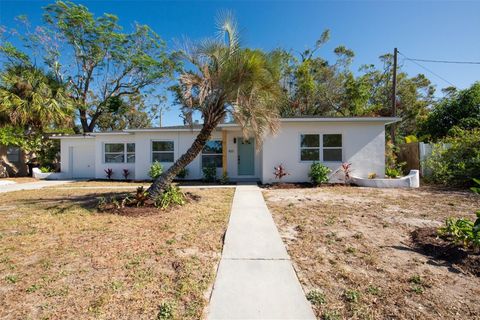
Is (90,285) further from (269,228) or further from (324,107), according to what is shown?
(324,107)

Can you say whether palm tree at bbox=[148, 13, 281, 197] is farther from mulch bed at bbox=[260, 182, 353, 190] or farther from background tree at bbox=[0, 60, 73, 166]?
background tree at bbox=[0, 60, 73, 166]

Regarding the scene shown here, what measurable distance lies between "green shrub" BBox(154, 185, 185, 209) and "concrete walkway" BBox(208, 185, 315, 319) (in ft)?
8.24

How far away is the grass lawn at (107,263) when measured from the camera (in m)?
2.40

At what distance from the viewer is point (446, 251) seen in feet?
11.8

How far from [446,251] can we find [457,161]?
9.71m

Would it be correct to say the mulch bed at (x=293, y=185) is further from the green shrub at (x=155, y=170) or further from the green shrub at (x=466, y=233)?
the green shrub at (x=466, y=233)

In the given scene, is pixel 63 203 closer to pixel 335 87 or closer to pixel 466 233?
pixel 466 233

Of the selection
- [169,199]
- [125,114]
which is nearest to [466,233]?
[169,199]

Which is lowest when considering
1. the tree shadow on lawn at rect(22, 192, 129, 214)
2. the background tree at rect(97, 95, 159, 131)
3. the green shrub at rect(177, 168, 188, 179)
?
the tree shadow on lawn at rect(22, 192, 129, 214)

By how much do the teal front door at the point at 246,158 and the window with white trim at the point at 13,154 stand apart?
15759 millimetres

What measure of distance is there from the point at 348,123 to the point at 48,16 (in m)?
23.0

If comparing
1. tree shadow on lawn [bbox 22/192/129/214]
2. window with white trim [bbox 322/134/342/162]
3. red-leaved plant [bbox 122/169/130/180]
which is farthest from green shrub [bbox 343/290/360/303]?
red-leaved plant [bbox 122/169/130/180]

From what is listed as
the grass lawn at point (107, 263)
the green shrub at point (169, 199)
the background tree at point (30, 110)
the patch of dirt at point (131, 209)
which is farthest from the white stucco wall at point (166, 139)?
the grass lawn at point (107, 263)

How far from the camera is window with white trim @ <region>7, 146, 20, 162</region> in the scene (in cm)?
1566
